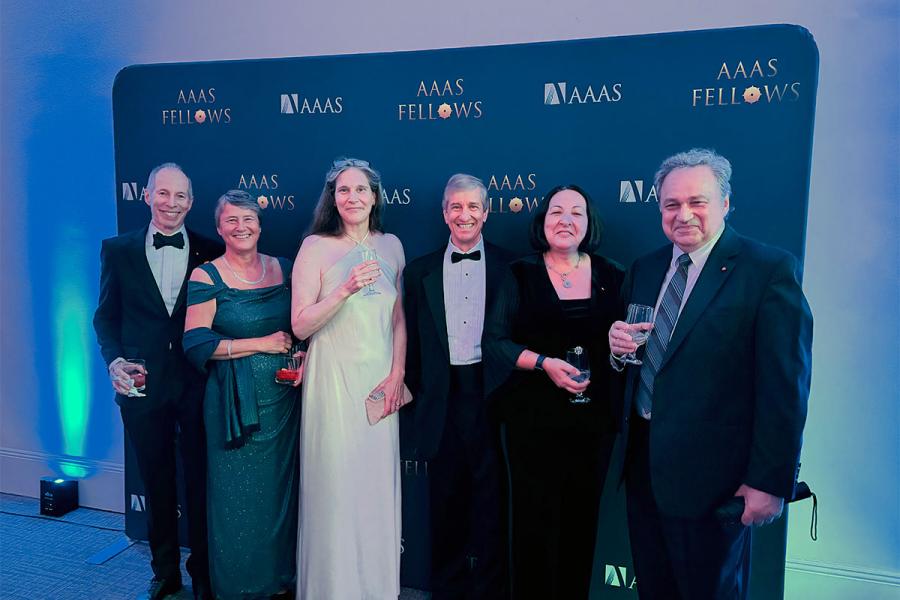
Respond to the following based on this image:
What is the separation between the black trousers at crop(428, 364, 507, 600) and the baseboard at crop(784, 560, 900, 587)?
1545mm

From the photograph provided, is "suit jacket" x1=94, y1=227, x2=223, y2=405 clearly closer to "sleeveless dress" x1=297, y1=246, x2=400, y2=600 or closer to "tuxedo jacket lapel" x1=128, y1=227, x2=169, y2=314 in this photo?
"tuxedo jacket lapel" x1=128, y1=227, x2=169, y2=314

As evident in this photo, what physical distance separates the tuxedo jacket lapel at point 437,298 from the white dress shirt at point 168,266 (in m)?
1.32

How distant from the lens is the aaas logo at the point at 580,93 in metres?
2.99

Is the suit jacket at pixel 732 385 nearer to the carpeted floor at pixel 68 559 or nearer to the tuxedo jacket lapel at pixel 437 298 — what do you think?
the tuxedo jacket lapel at pixel 437 298

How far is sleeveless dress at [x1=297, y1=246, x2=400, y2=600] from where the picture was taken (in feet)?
9.12

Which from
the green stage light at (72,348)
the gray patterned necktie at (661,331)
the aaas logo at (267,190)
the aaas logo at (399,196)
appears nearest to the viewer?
the gray patterned necktie at (661,331)

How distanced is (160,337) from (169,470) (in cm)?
72

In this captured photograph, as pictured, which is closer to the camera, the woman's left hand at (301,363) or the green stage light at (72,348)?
the woman's left hand at (301,363)

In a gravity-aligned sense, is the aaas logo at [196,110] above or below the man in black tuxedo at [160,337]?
above

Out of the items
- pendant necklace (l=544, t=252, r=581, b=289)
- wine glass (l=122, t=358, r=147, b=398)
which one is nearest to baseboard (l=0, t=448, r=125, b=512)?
wine glass (l=122, t=358, r=147, b=398)

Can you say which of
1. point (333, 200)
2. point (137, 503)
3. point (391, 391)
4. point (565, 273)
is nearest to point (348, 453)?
point (391, 391)

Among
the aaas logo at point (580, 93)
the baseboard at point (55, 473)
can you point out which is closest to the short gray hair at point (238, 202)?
the aaas logo at point (580, 93)

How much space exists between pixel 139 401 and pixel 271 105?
1.77m

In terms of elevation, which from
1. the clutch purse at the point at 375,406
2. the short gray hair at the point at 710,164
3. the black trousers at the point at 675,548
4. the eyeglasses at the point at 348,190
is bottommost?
the black trousers at the point at 675,548
